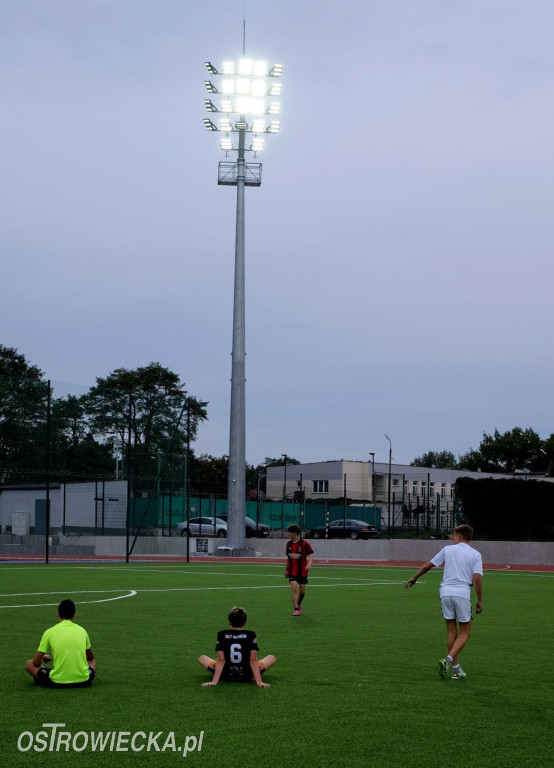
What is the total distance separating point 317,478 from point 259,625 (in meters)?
91.8

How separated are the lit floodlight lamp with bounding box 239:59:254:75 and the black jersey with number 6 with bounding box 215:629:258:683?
156 ft

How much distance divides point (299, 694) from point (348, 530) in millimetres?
58289

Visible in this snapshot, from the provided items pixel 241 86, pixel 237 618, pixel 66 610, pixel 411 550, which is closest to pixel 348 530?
pixel 411 550

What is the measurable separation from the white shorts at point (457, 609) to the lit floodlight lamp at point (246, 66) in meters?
46.7

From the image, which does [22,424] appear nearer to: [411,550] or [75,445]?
[75,445]

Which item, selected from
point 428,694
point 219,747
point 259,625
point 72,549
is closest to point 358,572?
point 72,549

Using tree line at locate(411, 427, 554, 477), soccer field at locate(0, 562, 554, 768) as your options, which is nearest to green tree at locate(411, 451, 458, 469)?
tree line at locate(411, 427, 554, 477)

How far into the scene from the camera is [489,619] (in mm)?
18969

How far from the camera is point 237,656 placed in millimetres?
10672

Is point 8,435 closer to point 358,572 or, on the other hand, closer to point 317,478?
point 358,572

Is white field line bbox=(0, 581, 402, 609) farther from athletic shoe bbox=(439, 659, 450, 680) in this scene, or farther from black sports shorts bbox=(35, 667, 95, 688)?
athletic shoe bbox=(439, 659, 450, 680)

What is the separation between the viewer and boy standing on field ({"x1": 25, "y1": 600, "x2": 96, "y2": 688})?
10.0m

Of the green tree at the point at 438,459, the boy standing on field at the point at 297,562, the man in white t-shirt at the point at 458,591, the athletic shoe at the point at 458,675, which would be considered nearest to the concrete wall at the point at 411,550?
the boy standing on field at the point at 297,562

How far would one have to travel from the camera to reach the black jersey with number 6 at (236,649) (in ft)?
34.8
